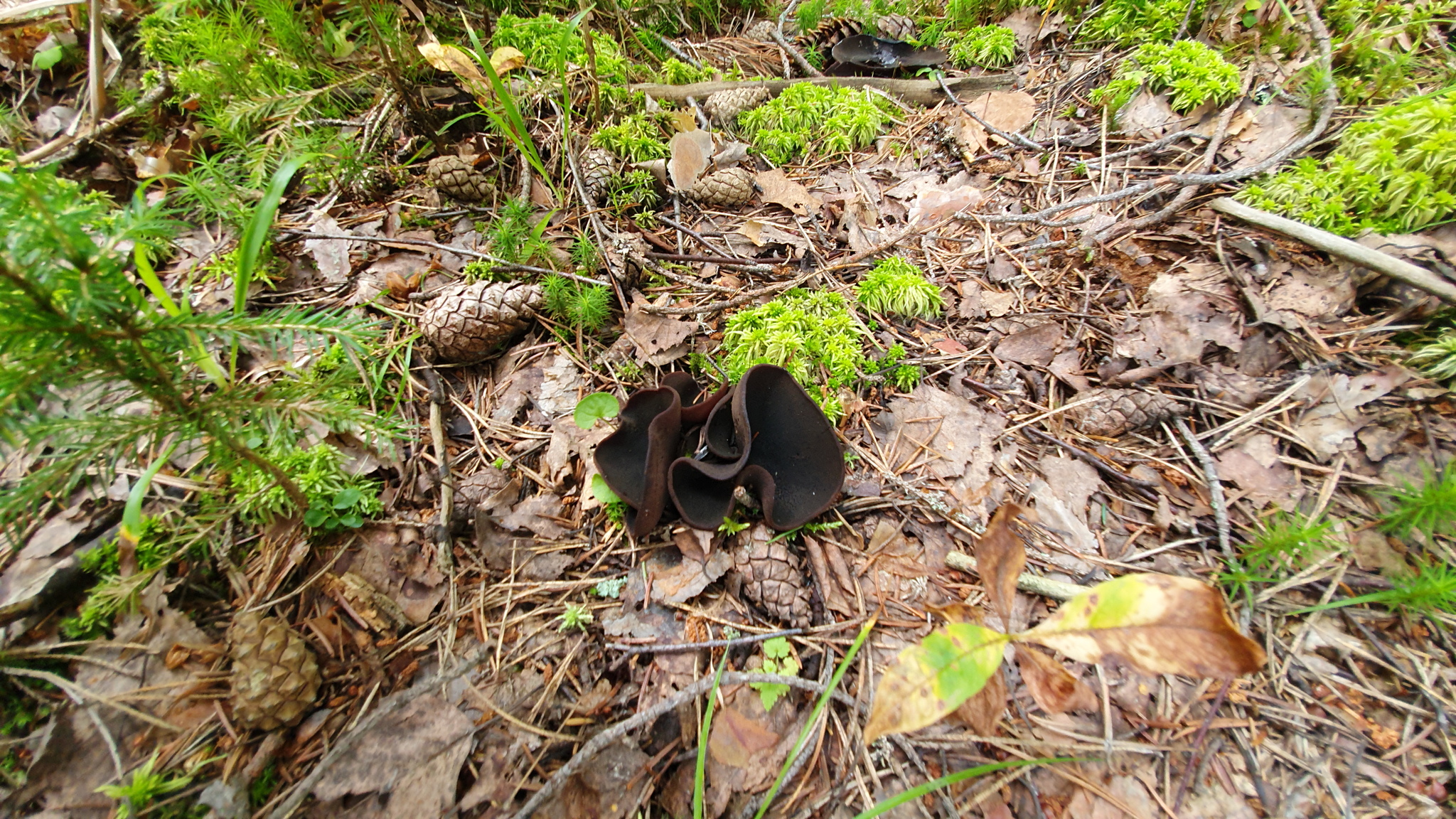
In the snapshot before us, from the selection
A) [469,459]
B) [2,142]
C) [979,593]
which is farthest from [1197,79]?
[2,142]

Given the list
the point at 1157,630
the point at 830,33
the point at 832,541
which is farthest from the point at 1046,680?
the point at 830,33

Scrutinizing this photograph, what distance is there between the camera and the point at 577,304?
8.24ft

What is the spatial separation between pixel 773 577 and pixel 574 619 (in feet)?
2.22

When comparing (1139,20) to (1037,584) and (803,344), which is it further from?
(1037,584)

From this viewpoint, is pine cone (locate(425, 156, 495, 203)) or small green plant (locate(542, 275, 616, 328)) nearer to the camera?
small green plant (locate(542, 275, 616, 328))

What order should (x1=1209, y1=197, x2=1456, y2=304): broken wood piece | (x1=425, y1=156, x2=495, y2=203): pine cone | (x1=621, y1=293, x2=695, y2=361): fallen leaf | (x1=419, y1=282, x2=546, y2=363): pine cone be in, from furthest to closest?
(x1=425, y1=156, x2=495, y2=203): pine cone
(x1=621, y1=293, x2=695, y2=361): fallen leaf
(x1=419, y1=282, x2=546, y2=363): pine cone
(x1=1209, y1=197, x2=1456, y2=304): broken wood piece

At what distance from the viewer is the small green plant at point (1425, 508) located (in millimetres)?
Answer: 1769

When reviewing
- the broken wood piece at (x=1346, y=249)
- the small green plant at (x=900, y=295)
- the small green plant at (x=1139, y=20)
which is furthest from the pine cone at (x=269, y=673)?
the small green plant at (x=1139, y=20)

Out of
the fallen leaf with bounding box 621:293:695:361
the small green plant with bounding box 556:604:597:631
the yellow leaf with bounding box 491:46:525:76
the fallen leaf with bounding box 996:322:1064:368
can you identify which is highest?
the yellow leaf with bounding box 491:46:525:76

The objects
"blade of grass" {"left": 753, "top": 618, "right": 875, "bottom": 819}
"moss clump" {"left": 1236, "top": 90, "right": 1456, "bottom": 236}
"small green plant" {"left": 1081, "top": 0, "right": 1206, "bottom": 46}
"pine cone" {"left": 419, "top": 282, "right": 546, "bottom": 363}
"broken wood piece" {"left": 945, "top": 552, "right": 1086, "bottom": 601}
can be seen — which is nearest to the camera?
"blade of grass" {"left": 753, "top": 618, "right": 875, "bottom": 819}

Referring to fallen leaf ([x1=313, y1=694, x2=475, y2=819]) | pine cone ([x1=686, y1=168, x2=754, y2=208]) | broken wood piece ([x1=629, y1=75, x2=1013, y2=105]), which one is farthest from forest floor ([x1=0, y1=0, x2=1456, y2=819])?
broken wood piece ([x1=629, y1=75, x2=1013, y2=105])

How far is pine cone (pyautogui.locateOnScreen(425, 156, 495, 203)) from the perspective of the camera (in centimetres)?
288

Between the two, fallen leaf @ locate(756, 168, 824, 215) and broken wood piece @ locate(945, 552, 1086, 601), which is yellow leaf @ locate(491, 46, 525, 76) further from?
broken wood piece @ locate(945, 552, 1086, 601)

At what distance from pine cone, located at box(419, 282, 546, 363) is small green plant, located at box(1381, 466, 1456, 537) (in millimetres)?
3258
